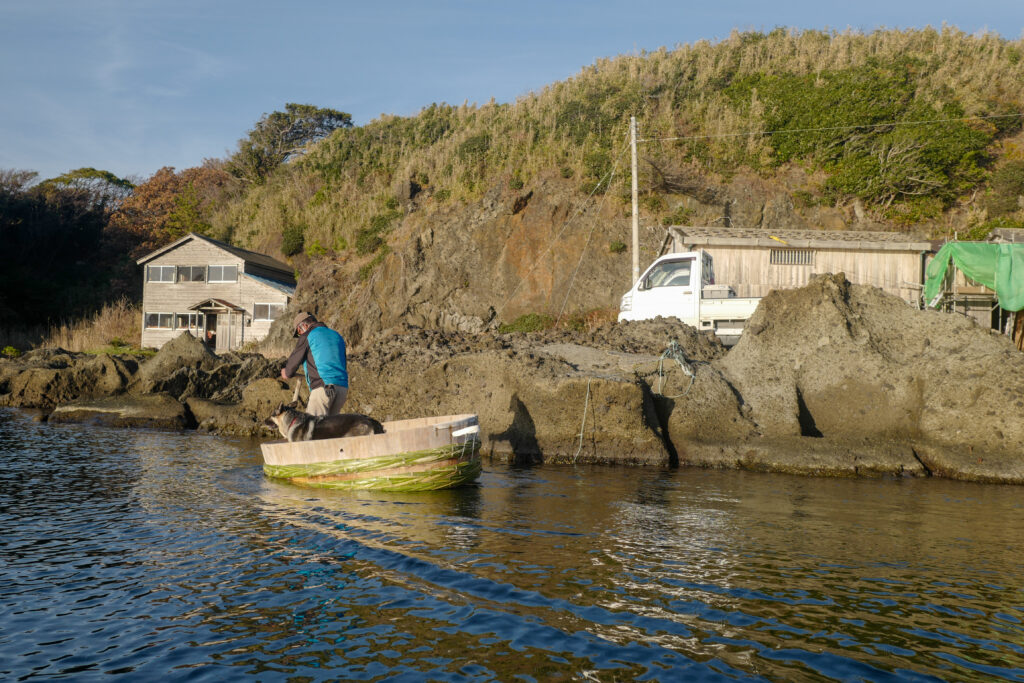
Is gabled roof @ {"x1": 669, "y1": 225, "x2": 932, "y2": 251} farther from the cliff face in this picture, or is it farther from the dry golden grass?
the dry golden grass

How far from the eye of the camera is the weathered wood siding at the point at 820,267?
24.8 m

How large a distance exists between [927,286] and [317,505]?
19.1m

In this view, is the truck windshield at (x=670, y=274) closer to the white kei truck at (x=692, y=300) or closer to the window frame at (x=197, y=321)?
the white kei truck at (x=692, y=300)

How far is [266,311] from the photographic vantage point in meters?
42.9

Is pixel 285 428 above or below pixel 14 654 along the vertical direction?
above

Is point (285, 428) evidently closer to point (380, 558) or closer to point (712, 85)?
point (380, 558)

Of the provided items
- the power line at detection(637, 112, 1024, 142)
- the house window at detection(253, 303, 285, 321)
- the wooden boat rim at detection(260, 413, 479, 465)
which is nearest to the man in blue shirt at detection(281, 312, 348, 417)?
the wooden boat rim at detection(260, 413, 479, 465)

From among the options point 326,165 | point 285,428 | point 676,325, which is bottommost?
point 285,428

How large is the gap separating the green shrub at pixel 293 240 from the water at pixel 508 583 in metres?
35.0

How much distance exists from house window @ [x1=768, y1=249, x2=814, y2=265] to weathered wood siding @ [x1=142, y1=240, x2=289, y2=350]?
27454 mm

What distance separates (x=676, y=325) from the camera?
675 inches

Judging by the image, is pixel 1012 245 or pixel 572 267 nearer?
pixel 1012 245

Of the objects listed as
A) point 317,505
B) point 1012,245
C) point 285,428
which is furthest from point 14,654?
point 1012,245

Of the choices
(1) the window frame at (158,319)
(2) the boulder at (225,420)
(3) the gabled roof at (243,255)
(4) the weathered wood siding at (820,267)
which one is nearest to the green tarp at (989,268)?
(4) the weathered wood siding at (820,267)
